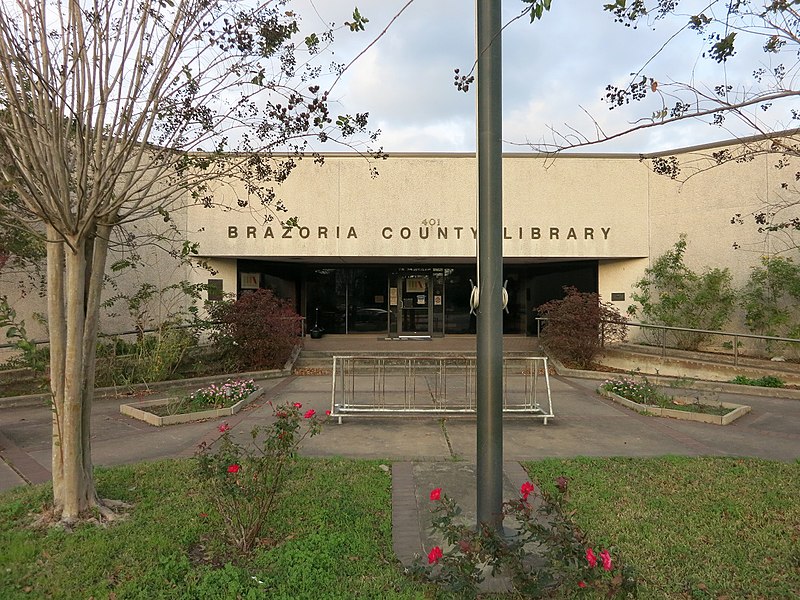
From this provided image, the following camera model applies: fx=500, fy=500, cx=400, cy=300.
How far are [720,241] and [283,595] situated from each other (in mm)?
14586

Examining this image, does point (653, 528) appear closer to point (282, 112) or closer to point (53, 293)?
point (282, 112)

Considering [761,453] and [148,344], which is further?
[148,344]

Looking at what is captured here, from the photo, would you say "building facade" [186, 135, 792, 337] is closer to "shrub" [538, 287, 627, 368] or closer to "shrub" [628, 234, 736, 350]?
"shrub" [628, 234, 736, 350]

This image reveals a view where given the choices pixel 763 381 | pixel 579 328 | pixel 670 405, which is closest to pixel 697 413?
pixel 670 405

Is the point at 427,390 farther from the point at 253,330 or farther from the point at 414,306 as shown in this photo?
the point at 414,306

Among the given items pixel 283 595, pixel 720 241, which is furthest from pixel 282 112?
pixel 720 241

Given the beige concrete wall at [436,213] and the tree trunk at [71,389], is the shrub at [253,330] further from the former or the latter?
the tree trunk at [71,389]

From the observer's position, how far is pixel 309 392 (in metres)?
10.1

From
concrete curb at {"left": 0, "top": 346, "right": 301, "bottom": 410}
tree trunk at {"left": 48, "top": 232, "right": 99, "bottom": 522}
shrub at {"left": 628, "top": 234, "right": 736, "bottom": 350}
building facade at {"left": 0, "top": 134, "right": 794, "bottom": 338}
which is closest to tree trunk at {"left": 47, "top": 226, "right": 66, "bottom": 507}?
tree trunk at {"left": 48, "top": 232, "right": 99, "bottom": 522}

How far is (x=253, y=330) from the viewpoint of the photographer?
1169 cm

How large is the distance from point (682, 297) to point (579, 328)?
3533 mm

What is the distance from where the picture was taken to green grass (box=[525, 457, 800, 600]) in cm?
335

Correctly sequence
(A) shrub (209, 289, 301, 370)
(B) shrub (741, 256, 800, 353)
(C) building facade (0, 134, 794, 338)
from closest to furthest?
(A) shrub (209, 289, 301, 370)
(B) shrub (741, 256, 800, 353)
(C) building facade (0, 134, 794, 338)

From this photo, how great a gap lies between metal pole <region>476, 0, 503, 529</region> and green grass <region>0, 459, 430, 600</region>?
91 centimetres
